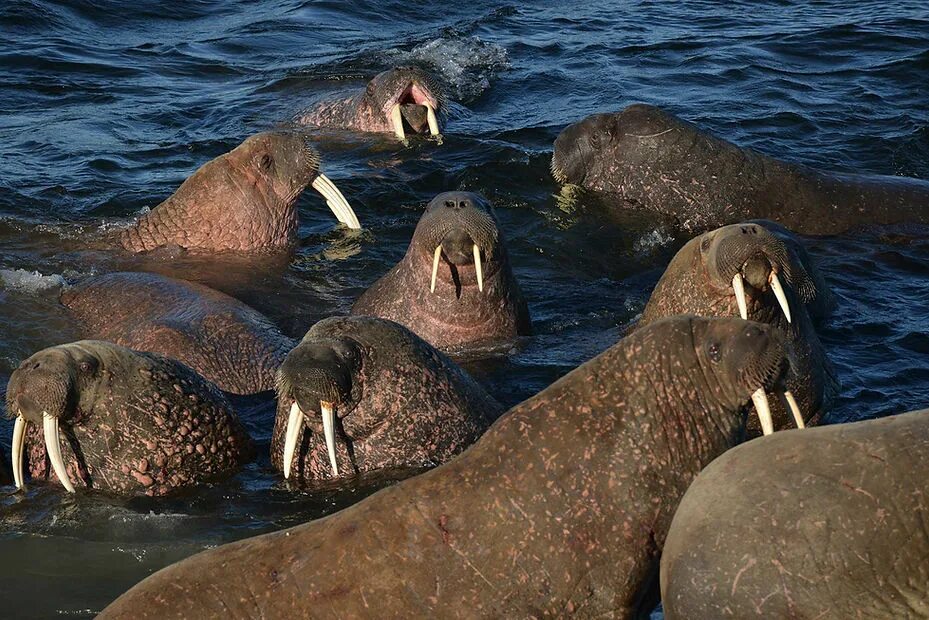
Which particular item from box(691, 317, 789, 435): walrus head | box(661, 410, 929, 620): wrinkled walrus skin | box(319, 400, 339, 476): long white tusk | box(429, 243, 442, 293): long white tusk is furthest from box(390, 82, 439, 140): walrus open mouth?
box(661, 410, 929, 620): wrinkled walrus skin

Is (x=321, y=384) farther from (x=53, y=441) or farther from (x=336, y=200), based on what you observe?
(x=336, y=200)

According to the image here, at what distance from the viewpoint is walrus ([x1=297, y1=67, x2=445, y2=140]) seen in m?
14.3

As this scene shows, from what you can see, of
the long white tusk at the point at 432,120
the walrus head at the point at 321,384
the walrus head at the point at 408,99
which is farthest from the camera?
the walrus head at the point at 408,99

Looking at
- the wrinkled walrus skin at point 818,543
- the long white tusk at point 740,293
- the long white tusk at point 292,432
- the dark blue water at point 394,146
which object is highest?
the wrinkled walrus skin at point 818,543

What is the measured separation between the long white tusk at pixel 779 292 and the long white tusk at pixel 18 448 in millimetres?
3531

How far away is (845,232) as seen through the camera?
1150 centimetres

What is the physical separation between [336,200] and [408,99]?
370 cm

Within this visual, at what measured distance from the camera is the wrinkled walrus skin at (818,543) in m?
4.48

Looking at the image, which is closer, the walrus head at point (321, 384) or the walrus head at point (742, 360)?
the walrus head at point (742, 360)

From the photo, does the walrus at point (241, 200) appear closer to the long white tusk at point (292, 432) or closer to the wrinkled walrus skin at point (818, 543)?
the long white tusk at point (292, 432)

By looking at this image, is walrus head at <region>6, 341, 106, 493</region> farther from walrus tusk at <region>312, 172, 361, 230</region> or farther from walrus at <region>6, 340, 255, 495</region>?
walrus tusk at <region>312, 172, 361, 230</region>

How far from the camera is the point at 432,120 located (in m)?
14.2

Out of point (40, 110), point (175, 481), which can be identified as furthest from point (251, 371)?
point (40, 110)

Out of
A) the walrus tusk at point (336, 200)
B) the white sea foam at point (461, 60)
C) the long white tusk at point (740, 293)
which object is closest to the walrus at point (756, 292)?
the long white tusk at point (740, 293)
